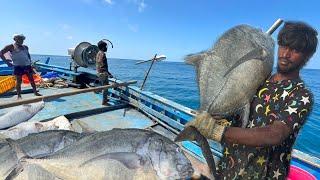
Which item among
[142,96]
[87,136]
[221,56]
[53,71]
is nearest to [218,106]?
[221,56]

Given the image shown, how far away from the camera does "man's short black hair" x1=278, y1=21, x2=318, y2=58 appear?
2.09 meters

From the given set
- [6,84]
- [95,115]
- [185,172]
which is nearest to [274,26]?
[185,172]

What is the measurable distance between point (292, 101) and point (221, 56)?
67 centimetres

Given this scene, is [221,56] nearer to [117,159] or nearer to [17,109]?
[117,159]

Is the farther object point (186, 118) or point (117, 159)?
point (186, 118)

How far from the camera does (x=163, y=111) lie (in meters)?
7.56

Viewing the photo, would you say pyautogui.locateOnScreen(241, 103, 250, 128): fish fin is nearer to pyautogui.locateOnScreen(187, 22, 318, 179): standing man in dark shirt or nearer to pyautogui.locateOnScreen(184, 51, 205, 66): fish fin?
pyautogui.locateOnScreen(187, 22, 318, 179): standing man in dark shirt

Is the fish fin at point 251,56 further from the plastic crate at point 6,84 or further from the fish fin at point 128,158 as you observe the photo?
the plastic crate at point 6,84

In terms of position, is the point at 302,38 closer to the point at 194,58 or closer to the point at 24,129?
the point at 194,58

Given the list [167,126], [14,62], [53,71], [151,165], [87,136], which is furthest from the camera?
[53,71]

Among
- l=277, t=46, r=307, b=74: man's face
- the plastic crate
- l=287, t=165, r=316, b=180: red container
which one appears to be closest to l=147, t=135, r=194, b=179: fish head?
l=277, t=46, r=307, b=74: man's face

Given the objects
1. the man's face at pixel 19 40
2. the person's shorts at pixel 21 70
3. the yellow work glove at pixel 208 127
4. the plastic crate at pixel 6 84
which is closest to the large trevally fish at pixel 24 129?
the yellow work glove at pixel 208 127

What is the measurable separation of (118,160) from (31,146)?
0.78 metres

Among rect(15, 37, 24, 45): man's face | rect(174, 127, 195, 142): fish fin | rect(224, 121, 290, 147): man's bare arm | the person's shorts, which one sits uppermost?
rect(15, 37, 24, 45): man's face
